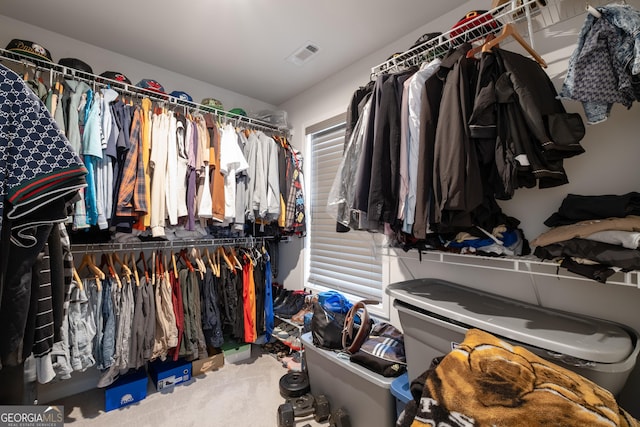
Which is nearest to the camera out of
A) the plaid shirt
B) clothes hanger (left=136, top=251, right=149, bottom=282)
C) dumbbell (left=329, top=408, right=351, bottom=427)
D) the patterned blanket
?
the patterned blanket

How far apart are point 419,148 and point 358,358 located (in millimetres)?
1139

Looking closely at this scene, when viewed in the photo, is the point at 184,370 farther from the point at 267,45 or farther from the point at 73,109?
the point at 267,45

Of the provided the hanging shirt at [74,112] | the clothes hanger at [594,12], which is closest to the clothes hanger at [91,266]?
the hanging shirt at [74,112]

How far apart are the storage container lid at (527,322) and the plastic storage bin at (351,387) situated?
46cm

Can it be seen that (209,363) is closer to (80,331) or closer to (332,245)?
(80,331)

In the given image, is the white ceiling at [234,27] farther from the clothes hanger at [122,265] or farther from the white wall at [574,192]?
the clothes hanger at [122,265]

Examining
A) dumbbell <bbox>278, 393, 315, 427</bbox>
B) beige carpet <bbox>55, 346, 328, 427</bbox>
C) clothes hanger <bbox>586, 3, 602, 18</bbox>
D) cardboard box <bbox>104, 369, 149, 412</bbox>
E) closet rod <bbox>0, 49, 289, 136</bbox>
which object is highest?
closet rod <bbox>0, 49, 289, 136</bbox>

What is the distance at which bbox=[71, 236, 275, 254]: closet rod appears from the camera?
5.96ft

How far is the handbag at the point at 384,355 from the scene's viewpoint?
1.33 m

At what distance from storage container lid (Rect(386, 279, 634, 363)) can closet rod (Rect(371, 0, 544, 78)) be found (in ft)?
3.72

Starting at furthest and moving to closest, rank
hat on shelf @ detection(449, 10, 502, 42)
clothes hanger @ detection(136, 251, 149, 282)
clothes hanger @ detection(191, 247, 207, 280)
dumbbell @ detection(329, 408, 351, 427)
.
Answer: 1. clothes hanger @ detection(191, 247, 207, 280)
2. clothes hanger @ detection(136, 251, 149, 282)
3. dumbbell @ detection(329, 408, 351, 427)
4. hat on shelf @ detection(449, 10, 502, 42)

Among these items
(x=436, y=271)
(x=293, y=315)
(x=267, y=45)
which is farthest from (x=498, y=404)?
(x=267, y=45)

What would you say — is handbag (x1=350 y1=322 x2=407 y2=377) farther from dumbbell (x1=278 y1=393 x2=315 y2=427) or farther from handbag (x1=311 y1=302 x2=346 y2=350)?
dumbbell (x1=278 y1=393 x2=315 y2=427)

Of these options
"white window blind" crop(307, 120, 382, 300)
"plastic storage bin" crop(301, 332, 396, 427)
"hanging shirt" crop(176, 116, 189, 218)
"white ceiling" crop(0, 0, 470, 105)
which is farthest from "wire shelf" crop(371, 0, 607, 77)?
"plastic storage bin" crop(301, 332, 396, 427)
